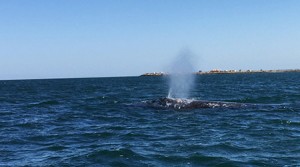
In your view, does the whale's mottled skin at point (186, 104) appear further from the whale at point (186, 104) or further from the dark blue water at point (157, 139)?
the dark blue water at point (157, 139)

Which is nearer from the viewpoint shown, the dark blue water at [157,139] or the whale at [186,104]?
the dark blue water at [157,139]

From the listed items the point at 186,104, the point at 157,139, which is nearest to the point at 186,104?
the point at 186,104

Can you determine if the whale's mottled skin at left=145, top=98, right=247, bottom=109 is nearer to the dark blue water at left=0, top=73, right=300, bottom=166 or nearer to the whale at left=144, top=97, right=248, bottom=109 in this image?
the whale at left=144, top=97, right=248, bottom=109

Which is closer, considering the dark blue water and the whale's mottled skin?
the dark blue water

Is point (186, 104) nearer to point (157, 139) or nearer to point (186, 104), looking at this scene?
point (186, 104)

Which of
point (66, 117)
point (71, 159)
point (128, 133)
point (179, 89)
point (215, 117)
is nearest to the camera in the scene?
point (71, 159)

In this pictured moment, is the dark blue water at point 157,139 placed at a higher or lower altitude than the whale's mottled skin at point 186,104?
lower

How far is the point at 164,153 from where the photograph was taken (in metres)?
16.2

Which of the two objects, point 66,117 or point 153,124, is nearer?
point 153,124

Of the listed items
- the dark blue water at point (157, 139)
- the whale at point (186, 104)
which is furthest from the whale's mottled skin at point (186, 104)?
the dark blue water at point (157, 139)

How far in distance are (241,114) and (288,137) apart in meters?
9.45

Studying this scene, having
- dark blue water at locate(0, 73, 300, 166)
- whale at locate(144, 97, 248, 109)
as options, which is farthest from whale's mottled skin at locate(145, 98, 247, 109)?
dark blue water at locate(0, 73, 300, 166)

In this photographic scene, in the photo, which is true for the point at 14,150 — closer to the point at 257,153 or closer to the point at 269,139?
the point at 257,153

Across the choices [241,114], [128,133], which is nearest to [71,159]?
[128,133]
